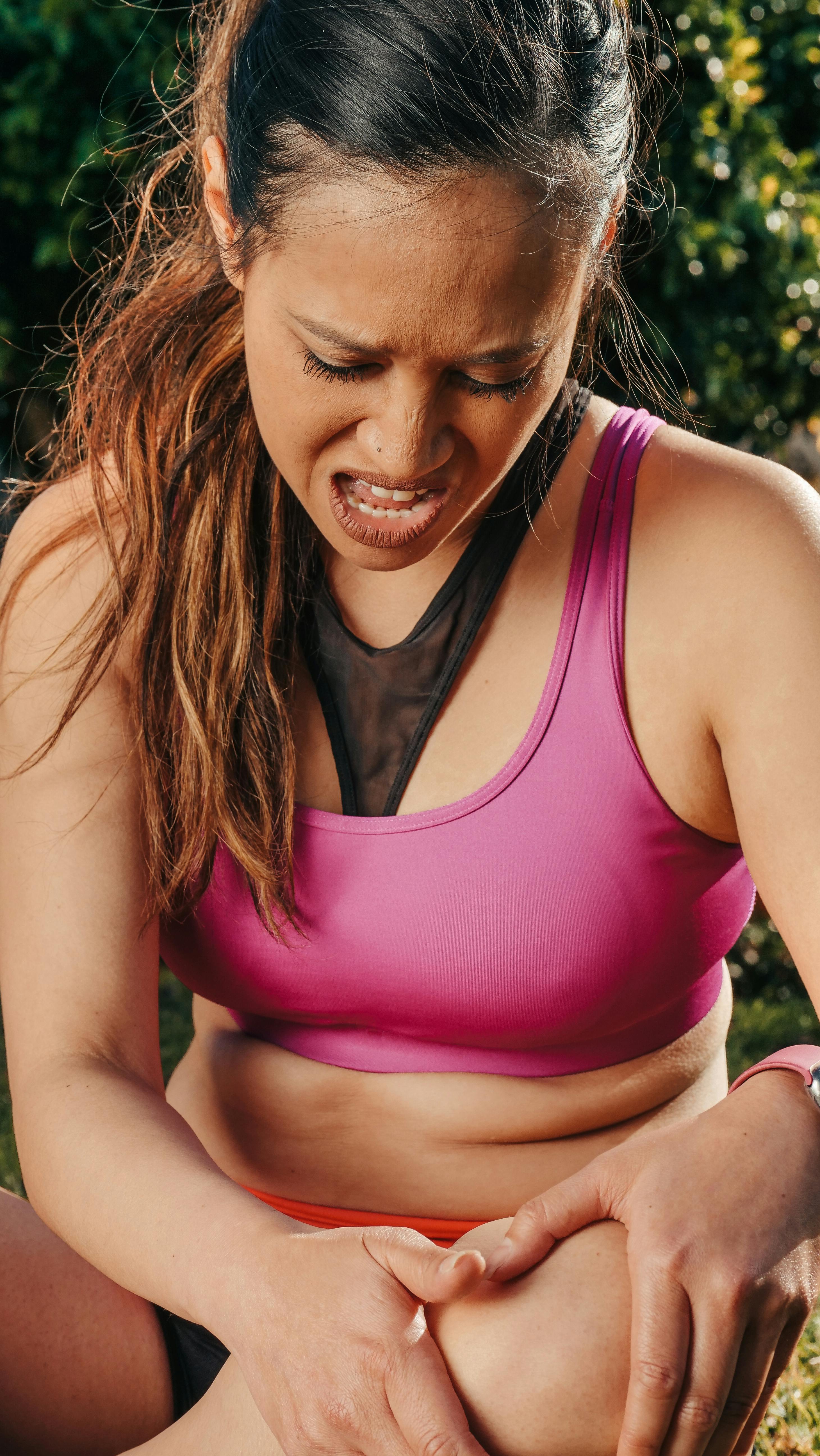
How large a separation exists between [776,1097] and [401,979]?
47 centimetres

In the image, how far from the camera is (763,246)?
3922mm

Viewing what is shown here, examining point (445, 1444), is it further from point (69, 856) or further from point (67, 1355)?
point (69, 856)

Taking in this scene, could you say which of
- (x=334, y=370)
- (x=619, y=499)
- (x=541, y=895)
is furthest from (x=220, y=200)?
(x=541, y=895)

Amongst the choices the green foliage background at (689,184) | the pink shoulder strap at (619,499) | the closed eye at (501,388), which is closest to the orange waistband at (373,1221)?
the pink shoulder strap at (619,499)

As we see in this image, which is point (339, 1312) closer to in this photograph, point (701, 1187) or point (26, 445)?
point (701, 1187)

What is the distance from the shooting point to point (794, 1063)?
4.83ft

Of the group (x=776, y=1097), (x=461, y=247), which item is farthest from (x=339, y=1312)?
(x=461, y=247)

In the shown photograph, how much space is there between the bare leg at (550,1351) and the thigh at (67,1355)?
58 centimetres

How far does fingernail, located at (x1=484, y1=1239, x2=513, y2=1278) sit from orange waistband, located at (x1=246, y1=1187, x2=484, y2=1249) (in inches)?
14.6

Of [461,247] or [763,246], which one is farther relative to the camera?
[763,246]

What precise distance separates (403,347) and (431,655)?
0.51 m

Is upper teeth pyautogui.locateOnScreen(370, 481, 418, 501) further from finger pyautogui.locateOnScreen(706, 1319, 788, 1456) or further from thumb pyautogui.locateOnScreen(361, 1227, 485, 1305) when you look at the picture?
finger pyautogui.locateOnScreen(706, 1319, 788, 1456)

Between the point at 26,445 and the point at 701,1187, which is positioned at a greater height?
the point at 701,1187

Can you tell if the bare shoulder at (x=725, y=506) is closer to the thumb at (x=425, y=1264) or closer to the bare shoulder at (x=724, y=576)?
the bare shoulder at (x=724, y=576)
